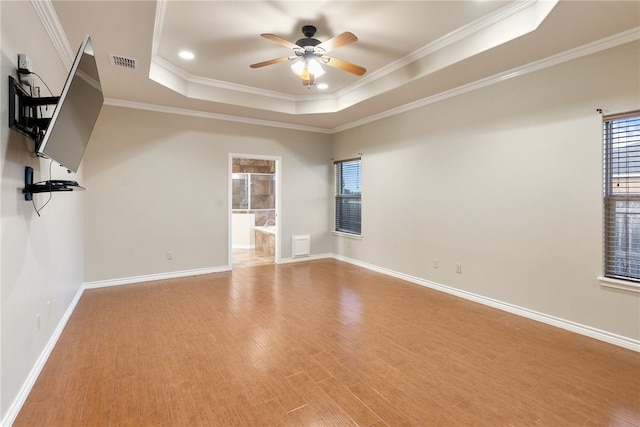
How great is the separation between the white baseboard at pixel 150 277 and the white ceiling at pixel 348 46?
2.64m

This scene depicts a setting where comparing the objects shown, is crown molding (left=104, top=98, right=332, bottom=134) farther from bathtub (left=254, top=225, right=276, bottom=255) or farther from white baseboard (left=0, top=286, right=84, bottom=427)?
white baseboard (left=0, top=286, right=84, bottom=427)

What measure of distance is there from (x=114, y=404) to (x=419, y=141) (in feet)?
15.1

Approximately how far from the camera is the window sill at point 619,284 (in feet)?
9.02

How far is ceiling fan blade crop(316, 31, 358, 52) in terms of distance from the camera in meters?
2.79

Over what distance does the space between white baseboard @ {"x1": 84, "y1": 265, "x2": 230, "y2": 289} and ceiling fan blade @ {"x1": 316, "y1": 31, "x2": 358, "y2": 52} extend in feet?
13.2

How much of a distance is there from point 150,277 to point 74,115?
3.45 m

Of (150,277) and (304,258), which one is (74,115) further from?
(304,258)

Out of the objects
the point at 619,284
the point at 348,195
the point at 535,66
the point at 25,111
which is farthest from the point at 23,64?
the point at 348,195

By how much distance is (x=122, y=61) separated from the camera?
11.0 feet

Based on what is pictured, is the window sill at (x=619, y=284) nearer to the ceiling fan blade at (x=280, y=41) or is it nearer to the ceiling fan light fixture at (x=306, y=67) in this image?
the ceiling fan light fixture at (x=306, y=67)

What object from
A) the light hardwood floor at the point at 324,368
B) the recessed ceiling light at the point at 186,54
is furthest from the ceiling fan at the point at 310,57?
the light hardwood floor at the point at 324,368

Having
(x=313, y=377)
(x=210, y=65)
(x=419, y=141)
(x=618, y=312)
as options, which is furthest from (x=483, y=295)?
(x=210, y=65)

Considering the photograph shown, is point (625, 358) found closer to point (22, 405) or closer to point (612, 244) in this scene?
point (612, 244)

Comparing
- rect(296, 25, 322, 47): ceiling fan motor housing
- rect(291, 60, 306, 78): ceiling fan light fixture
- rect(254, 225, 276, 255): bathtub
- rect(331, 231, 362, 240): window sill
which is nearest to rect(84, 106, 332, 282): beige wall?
rect(254, 225, 276, 255): bathtub
